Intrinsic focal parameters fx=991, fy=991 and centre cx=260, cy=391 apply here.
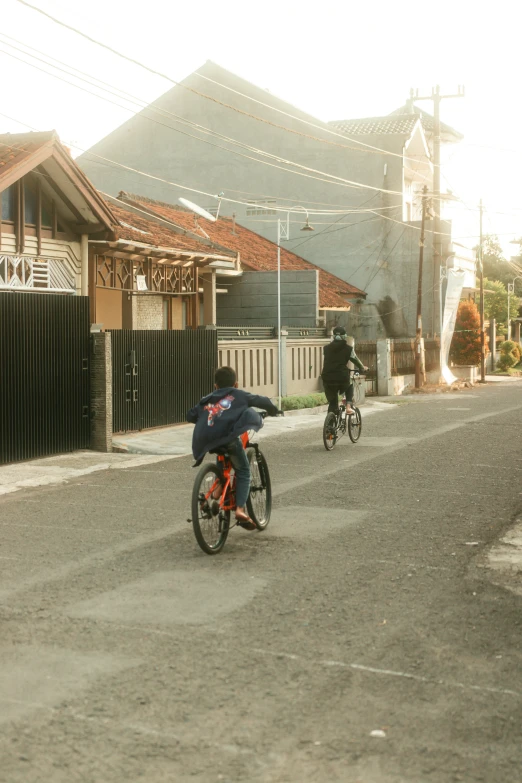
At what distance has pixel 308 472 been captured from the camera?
13.3 metres

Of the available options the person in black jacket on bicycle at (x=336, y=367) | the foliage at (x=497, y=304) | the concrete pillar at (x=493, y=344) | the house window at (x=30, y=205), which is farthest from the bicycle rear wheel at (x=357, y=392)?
the foliage at (x=497, y=304)

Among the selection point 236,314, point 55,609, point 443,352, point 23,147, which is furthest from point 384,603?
point 443,352

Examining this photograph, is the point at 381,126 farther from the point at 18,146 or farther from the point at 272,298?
the point at 18,146

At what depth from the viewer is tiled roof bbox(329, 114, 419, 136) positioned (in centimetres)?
4200

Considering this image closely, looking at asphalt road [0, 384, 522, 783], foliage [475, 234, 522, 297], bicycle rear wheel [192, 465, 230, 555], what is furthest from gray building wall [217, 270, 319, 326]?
foliage [475, 234, 522, 297]

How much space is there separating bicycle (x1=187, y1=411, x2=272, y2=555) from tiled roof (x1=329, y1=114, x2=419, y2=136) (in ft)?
111

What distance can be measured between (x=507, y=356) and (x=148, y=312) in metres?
32.1

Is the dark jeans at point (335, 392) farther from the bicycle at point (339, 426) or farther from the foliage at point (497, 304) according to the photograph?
the foliage at point (497, 304)

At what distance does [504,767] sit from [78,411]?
12.5 meters

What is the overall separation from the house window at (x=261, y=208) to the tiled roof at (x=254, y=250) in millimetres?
1347

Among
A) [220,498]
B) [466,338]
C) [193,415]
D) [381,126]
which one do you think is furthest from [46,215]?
[466,338]

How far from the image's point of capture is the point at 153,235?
2309 centimetres

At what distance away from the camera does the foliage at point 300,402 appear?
960 inches

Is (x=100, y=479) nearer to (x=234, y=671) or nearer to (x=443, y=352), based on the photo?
(x=234, y=671)
